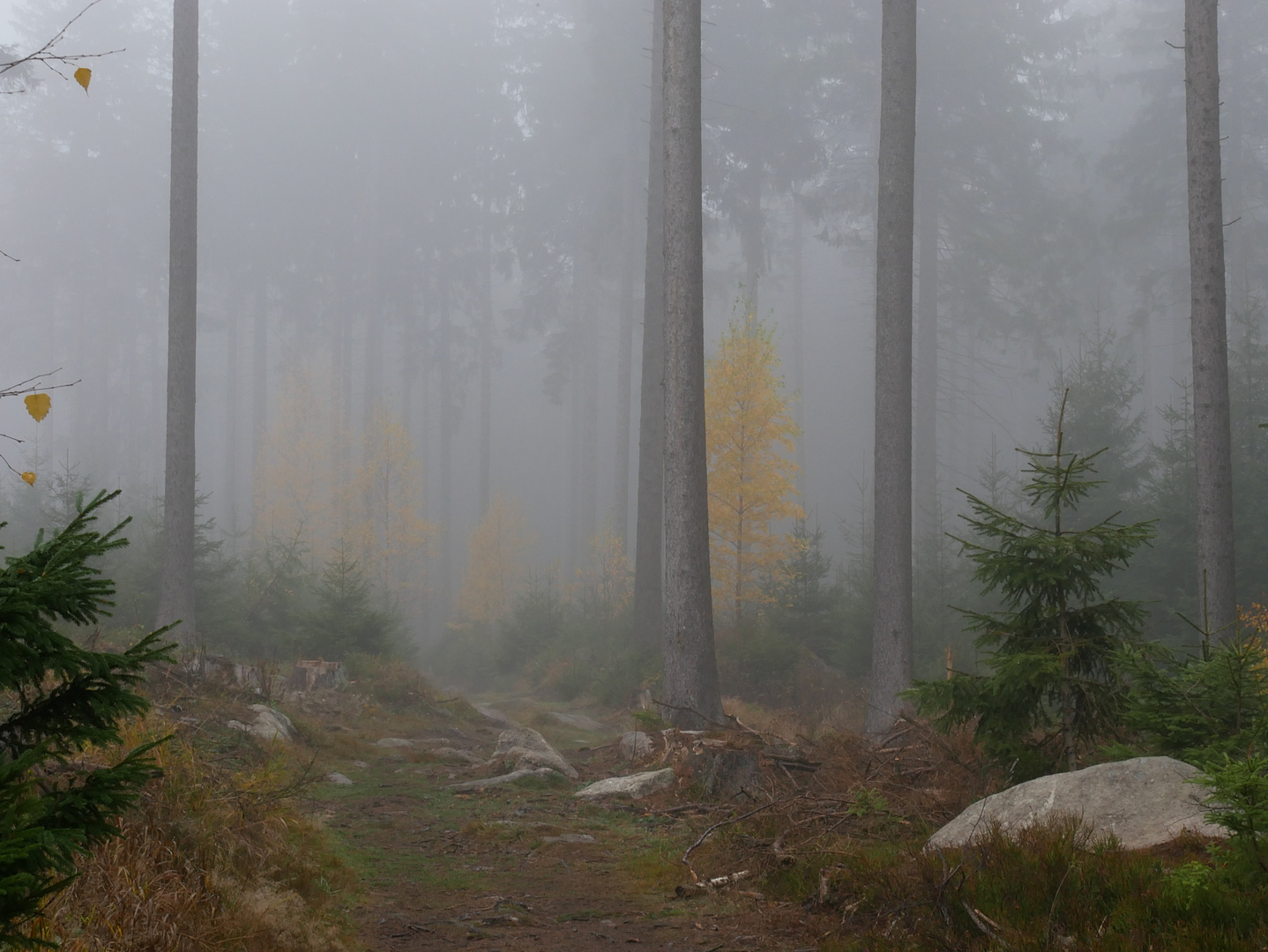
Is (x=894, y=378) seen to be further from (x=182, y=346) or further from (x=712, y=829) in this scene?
(x=182, y=346)

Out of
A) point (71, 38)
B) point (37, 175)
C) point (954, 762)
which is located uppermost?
point (71, 38)

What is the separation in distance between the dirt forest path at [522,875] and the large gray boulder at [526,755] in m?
0.48

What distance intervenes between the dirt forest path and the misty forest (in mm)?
59

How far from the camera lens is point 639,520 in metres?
19.4

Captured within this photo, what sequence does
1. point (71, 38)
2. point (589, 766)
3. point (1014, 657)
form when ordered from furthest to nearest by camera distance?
point (71, 38) → point (589, 766) → point (1014, 657)

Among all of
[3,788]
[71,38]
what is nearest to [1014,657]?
[3,788]

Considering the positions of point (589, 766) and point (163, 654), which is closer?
point (163, 654)

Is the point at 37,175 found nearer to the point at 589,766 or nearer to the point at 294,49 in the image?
the point at 294,49

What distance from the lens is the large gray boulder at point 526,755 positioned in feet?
33.9

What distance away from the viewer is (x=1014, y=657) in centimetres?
617

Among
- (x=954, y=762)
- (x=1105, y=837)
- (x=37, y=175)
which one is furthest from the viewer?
(x=37, y=175)

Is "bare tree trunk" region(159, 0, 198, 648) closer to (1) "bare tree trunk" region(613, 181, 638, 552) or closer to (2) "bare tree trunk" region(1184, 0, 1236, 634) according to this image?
(2) "bare tree trunk" region(1184, 0, 1236, 634)

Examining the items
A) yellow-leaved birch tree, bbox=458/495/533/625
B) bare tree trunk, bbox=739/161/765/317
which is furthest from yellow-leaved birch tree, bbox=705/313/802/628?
yellow-leaved birch tree, bbox=458/495/533/625

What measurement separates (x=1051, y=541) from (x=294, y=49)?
41439 mm
